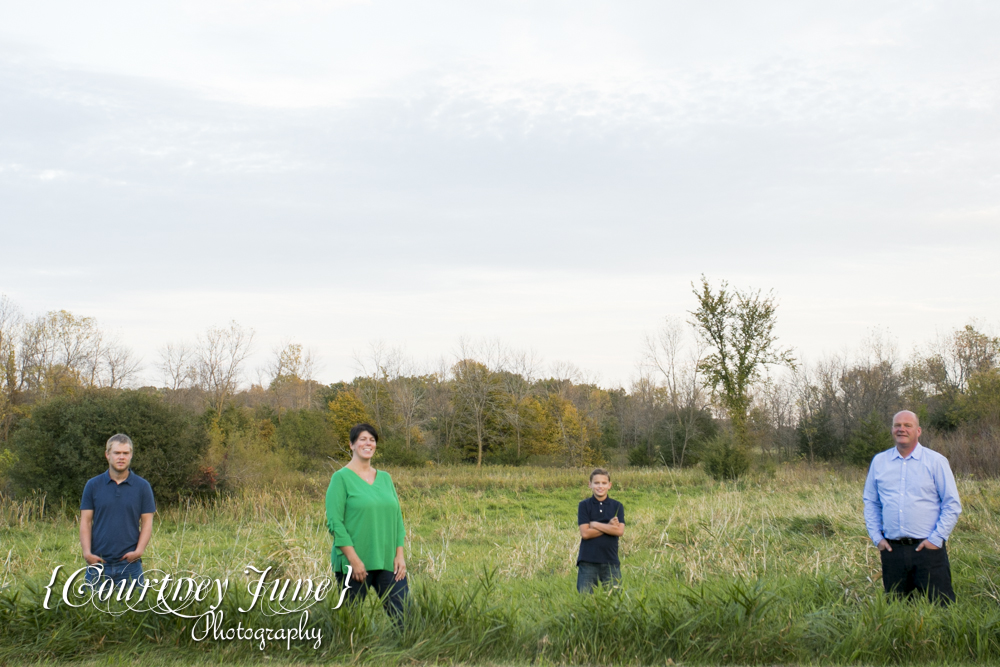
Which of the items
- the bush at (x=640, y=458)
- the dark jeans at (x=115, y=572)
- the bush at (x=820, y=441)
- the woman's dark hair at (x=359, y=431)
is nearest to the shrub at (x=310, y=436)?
A: the bush at (x=640, y=458)

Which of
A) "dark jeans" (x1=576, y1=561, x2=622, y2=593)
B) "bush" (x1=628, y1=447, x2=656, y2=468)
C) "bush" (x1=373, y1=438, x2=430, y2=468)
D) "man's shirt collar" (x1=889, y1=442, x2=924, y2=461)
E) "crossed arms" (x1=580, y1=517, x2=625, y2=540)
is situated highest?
"man's shirt collar" (x1=889, y1=442, x2=924, y2=461)

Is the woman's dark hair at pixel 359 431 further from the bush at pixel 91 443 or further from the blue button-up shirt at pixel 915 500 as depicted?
the bush at pixel 91 443

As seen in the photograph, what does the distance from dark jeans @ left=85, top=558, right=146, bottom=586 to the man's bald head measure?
5820 millimetres

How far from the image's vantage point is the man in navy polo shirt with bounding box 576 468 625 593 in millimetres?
5543

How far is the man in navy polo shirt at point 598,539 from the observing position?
5543 mm

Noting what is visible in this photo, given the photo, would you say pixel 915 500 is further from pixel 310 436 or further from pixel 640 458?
pixel 640 458

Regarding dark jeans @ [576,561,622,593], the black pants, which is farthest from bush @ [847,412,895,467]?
dark jeans @ [576,561,622,593]

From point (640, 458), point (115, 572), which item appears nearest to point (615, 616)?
point (115, 572)

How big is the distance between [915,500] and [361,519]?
416cm

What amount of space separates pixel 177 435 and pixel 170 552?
607 cm

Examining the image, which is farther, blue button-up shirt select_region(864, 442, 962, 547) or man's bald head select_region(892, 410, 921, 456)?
man's bald head select_region(892, 410, 921, 456)

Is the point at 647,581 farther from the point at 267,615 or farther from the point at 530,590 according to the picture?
the point at 267,615

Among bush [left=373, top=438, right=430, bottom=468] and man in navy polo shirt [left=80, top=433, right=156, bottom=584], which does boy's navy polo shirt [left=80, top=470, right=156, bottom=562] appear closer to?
man in navy polo shirt [left=80, top=433, right=156, bottom=584]

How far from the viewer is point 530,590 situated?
6.80m
